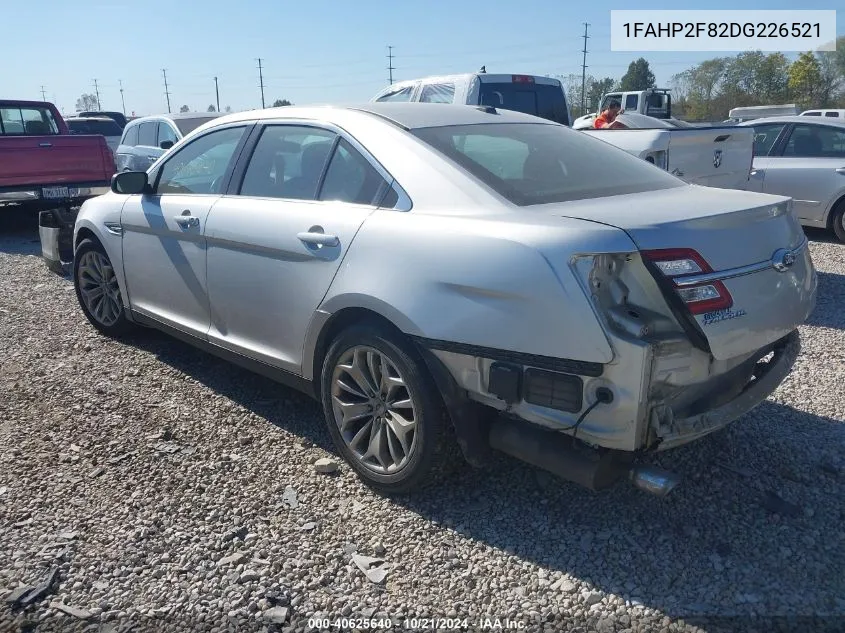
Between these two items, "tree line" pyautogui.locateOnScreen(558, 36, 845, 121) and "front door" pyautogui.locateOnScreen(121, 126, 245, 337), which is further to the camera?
"tree line" pyautogui.locateOnScreen(558, 36, 845, 121)

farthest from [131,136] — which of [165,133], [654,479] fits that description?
[654,479]

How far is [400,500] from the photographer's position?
330cm

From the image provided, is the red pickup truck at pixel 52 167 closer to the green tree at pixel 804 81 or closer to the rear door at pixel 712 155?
the rear door at pixel 712 155

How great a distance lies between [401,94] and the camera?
9.77 meters

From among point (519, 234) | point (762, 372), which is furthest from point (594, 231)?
point (762, 372)

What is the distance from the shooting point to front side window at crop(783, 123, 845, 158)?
9.15 meters

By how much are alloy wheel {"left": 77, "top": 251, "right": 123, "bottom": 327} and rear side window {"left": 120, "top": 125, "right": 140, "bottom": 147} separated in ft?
28.8

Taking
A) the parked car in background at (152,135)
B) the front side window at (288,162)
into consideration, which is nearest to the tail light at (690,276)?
the front side window at (288,162)

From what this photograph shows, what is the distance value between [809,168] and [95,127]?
63.1 feet

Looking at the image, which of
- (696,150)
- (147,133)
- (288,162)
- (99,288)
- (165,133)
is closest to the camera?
(288,162)

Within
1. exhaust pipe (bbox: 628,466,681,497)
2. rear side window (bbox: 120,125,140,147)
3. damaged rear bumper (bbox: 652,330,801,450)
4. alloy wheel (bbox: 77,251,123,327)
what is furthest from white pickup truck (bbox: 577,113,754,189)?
rear side window (bbox: 120,125,140,147)

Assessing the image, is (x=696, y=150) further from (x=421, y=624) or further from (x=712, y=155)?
(x=421, y=624)

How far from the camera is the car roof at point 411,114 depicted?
3.57 m

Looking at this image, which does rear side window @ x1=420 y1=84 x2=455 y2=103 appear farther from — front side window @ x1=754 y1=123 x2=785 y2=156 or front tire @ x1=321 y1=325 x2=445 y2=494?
front tire @ x1=321 y1=325 x2=445 y2=494
